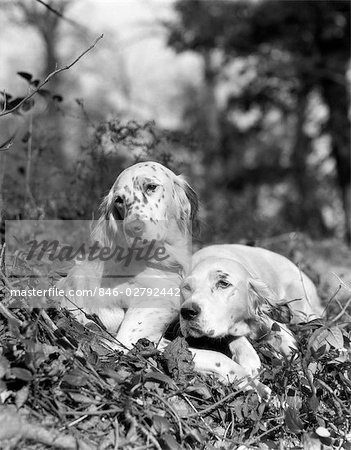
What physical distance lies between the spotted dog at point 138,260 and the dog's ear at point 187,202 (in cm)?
1

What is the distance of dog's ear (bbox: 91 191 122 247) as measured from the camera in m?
3.47

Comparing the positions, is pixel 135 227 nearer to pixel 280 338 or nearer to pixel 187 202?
pixel 187 202

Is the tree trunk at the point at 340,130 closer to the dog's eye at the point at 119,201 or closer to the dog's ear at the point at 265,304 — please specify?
the dog's ear at the point at 265,304

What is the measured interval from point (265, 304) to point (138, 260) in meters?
0.70

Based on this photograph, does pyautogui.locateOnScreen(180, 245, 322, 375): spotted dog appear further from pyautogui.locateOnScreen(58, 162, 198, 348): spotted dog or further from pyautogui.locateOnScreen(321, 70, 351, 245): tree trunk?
pyautogui.locateOnScreen(321, 70, 351, 245): tree trunk

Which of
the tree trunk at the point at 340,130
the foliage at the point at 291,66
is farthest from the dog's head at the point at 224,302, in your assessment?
the tree trunk at the point at 340,130

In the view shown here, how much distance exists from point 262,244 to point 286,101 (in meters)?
10.8

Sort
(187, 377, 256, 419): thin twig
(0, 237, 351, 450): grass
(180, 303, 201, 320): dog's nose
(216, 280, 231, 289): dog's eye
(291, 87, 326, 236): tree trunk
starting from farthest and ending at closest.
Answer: (291, 87, 326, 236): tree trunk → (216, 280, 231, 289): dog's eye → (180, 303, 201, 320): dog's nose → (187, 377, 256, 419): thin twig → (0, 237, 351, 450): grass

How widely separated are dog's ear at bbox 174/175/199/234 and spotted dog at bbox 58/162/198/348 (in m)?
0.01

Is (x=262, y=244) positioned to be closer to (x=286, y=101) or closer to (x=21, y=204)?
(x=21, y=204)

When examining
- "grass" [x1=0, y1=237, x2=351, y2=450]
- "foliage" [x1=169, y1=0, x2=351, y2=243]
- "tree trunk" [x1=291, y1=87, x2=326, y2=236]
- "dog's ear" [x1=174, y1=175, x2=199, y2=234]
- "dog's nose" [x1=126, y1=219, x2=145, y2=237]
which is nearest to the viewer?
"grass" [x1=0, y1=237, x2=351, y2=450]

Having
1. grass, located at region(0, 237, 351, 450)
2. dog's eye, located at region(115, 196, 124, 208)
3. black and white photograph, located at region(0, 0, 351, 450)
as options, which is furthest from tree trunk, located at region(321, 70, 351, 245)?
grass, located at region(0, 237, 351, 450)

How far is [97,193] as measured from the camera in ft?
16.6

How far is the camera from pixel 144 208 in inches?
130
